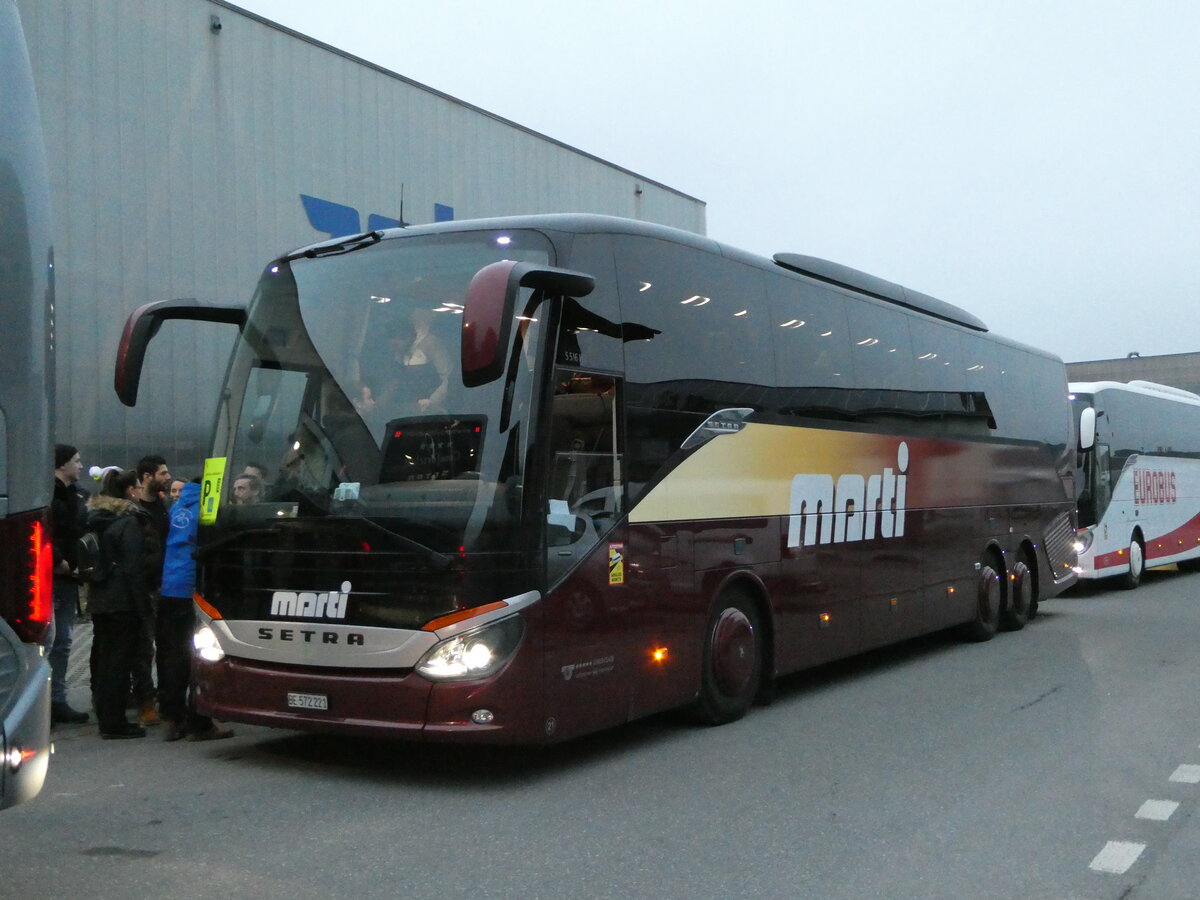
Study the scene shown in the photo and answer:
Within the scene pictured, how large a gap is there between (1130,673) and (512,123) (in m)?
15.6

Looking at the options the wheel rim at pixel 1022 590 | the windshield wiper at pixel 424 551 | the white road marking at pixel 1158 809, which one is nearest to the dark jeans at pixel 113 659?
the windshield wiper at pixel 424 551

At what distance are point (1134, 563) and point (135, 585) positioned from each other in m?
18.5

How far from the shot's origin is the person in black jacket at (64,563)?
837 centimetres

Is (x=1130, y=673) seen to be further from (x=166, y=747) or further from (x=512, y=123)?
(x=512, y=123)

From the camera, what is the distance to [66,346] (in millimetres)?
15305

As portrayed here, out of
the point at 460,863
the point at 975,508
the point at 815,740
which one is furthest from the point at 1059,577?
the point at 460,863

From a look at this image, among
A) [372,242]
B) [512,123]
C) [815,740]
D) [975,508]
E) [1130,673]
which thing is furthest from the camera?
[512,123]

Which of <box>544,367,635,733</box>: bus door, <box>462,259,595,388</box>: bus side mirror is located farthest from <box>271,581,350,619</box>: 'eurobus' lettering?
Result: <box>462,259,595,388</box>: bus side mirror

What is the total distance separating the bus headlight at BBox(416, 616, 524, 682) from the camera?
702 centimetres

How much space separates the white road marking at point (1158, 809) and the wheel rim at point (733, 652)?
3037 millimetres

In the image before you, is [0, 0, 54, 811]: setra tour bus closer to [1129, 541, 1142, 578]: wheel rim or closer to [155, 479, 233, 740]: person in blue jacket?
[155, 479, 233, 740]: person in blue jacket

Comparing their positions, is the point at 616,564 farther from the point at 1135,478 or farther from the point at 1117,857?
the point at 1135,478

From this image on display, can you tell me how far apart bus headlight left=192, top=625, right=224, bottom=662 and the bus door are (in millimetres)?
2041

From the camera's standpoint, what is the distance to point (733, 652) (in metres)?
9.20
